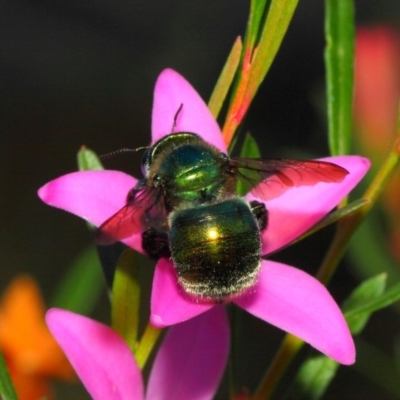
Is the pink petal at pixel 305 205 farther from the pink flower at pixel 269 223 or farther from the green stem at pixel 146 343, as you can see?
the green stem at pixel 146 343

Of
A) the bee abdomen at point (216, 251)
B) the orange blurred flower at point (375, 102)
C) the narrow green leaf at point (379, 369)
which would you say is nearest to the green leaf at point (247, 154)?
the bee abdomen at point (216, 251)

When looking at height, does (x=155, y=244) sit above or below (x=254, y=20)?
below

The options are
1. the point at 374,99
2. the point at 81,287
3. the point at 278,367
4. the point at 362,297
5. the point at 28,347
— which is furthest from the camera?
the point at 374,99

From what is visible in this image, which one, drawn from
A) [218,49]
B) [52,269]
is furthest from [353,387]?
[218,49]

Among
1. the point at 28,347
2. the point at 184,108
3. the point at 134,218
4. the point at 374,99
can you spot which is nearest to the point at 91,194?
the point at 134,218

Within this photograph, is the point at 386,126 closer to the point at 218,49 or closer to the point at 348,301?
→ the point at 348,301

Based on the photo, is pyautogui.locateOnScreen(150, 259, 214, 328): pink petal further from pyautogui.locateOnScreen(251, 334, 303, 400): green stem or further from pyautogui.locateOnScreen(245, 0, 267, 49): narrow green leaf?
pyautogui.locateOnScreen(245, 0, 267, 49): narrow green leaf

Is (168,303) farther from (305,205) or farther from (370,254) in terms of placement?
(370,254)
